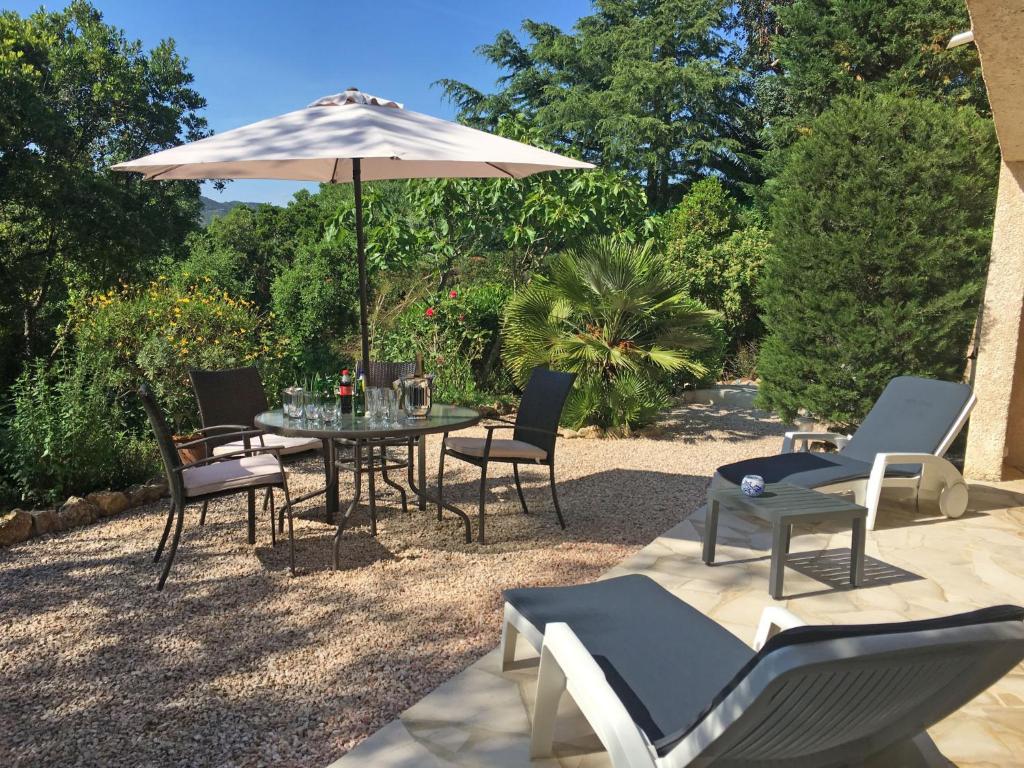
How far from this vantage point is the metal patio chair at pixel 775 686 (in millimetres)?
1443

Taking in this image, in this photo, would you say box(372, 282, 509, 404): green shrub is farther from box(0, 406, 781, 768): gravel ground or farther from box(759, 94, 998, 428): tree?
box(759, 94, 998, 428): tree

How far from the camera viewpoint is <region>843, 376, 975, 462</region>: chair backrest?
15.9ft

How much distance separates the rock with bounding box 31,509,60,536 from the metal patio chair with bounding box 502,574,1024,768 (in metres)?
3.71

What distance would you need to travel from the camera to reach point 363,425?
420 cm

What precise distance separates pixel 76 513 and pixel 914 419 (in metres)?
5.37

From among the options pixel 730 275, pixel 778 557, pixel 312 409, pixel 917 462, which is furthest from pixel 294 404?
pixel 730 275

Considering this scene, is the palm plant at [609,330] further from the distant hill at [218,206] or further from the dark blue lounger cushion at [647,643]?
the distant hill at [218,206]

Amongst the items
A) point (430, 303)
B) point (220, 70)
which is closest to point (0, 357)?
point (430, 303)

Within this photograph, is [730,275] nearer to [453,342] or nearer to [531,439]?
[453,342]

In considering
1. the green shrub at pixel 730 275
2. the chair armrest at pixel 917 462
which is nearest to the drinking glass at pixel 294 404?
the chair armrest at pixel 917 462

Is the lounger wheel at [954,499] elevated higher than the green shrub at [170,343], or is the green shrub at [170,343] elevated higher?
the green shrub at [170,343]

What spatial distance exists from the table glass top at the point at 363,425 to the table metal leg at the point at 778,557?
169cm

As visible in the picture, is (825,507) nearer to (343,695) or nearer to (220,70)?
(343,695)

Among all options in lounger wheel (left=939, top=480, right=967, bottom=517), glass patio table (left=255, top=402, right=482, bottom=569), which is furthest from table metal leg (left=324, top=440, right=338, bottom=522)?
lounger wheel (left=939, top=480, right=967, bottom=517)
